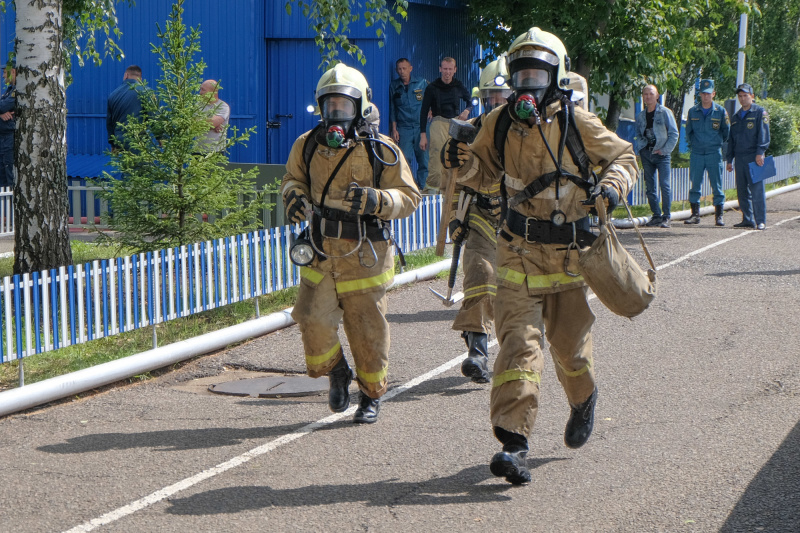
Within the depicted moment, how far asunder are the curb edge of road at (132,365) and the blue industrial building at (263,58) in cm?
851

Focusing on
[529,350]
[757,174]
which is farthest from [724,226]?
[529,350]

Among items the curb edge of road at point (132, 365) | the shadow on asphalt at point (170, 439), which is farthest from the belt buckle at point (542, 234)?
the curb edge of road at point (132, 365)

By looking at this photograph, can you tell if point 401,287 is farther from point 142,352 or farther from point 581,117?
point 581,117

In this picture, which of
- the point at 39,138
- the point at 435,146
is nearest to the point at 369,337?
the point at 435,146

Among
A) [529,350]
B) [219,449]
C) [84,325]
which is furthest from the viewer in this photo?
[84,325]

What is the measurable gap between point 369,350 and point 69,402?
2.11 m

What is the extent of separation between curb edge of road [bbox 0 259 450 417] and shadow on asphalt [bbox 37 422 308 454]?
750 mm

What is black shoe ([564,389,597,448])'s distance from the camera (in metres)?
5.09

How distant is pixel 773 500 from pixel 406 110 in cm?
1220

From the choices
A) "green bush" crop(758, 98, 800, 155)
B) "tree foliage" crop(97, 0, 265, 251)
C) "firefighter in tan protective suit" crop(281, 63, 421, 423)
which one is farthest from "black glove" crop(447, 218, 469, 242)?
"green bush" crop(758, 98, 800, 155)

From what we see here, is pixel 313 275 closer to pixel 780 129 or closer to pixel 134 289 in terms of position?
pixel 134 289

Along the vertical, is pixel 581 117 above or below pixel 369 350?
above

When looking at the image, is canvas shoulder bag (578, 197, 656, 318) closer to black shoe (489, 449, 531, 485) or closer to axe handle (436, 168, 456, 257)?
black shoe (489, 449, 531, 485)

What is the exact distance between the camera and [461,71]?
1916cm
